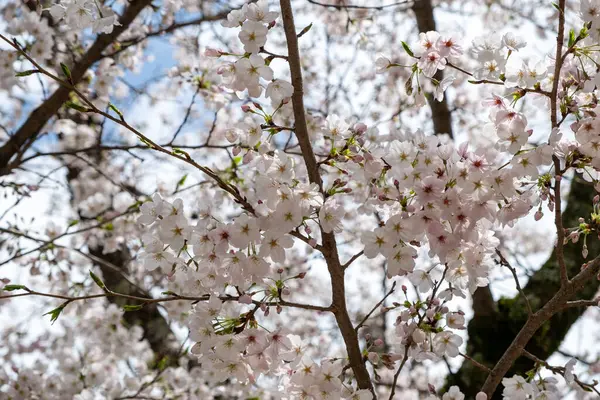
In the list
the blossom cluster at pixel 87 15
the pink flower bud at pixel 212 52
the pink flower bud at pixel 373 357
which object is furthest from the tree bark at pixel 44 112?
the pink flower bud at pixel 373 357

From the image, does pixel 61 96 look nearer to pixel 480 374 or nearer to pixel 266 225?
pixel 266 225

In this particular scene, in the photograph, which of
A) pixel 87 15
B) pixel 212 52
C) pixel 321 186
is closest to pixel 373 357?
pixel 321 186

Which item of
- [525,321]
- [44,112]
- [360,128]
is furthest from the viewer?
[525,321]

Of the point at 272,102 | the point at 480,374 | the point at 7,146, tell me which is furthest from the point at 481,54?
the point at 7,146

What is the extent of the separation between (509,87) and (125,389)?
380 centimetres

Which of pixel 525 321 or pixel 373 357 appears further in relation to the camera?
pixel 525 321

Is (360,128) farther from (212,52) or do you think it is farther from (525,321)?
(525,321)

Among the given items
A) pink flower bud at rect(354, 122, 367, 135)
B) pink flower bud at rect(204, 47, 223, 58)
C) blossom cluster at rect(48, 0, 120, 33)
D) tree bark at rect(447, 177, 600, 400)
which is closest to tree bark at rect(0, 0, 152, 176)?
blossom cluster at rect(48, 0, 120, 33)

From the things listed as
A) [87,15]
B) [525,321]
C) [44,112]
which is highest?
[525,321]

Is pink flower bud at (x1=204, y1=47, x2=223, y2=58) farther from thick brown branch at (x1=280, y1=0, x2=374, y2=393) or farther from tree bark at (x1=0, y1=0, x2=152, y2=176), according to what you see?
tree bark at (x1=0, y1=0, x2=152, y2=176)

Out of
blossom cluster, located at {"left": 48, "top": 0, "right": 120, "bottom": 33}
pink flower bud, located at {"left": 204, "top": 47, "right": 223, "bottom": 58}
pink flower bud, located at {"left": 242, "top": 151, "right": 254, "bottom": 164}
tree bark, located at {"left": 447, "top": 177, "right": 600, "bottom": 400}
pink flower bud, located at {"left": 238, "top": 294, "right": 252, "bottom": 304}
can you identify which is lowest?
pink flower bud, located at {"left": 238, "top": 294, "right": 252, "bottom": 304}

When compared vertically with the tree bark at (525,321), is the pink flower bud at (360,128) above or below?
below

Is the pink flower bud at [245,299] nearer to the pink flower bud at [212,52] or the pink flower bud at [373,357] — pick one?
the pink flower bud at [373,357]

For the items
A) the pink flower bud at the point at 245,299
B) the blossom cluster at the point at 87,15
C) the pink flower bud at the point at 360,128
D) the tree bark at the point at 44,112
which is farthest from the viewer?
the tree bark at the point at 44,112
